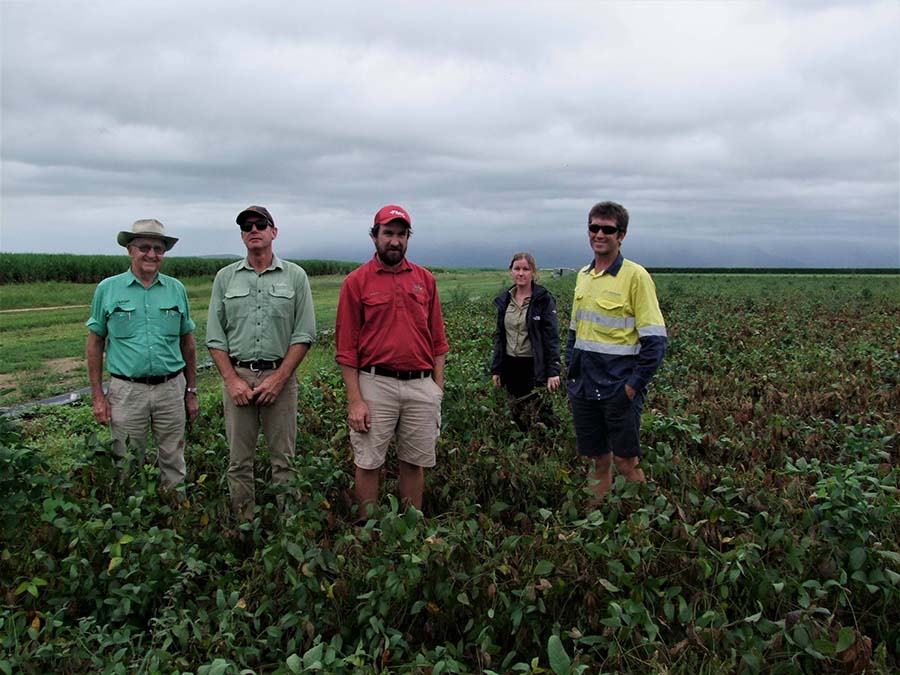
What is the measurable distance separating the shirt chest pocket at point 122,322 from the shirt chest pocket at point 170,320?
0.17 meters

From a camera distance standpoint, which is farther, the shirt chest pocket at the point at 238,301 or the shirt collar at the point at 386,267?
the shirt chest pocket at the point at 238,301

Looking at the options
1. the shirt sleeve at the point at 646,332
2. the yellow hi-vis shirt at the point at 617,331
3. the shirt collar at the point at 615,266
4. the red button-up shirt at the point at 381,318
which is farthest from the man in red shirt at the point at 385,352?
the shirt sleeve at the point at 646,332

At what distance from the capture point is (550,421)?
587cm

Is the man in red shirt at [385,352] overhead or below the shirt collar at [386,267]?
below

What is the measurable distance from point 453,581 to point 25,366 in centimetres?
1041

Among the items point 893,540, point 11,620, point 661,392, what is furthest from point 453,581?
point 661,392

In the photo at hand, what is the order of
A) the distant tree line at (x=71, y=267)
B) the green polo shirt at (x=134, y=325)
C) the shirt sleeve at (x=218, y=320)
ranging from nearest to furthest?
the shirt sleeve at (x=218, y=320) → the green polo shirt at (x=134, y=325) → the distant tree line at (x=71, y=267)

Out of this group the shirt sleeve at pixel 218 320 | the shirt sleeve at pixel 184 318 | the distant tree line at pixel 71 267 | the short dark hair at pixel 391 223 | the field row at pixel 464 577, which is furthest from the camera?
the distant tree line at pixel 71 267

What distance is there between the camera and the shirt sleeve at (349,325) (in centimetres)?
399

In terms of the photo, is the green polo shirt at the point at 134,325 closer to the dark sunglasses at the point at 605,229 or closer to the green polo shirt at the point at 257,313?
the green polo shirt at the point at 257,313

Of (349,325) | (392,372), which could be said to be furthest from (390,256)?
(392,372)

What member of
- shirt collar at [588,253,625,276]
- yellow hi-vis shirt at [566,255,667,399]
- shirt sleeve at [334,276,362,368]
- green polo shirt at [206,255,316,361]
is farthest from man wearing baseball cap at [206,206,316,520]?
shirt collar at [588,253,625,276]

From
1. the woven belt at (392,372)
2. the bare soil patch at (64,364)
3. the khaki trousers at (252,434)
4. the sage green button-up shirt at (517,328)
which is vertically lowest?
the bare soil patch at (64,364)

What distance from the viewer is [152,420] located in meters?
4.50
